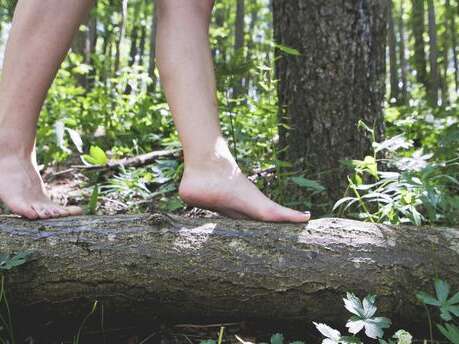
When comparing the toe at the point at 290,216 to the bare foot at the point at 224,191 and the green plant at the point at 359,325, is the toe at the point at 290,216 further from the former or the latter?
the green plant at the point at 359,325

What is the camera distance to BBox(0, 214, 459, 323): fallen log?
114 cm

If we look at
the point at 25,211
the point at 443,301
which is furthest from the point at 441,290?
the point at 25,211

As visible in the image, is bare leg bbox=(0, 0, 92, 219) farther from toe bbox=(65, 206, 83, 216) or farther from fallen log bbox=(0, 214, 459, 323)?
fallen log bbox=(0, 214, 459, 323)

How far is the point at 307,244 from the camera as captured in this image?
1.20m

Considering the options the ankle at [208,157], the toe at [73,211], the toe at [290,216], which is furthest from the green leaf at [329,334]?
the toe at [73,211]

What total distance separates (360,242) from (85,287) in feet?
2.11

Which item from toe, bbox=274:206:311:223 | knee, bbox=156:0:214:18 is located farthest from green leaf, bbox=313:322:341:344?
knee, bbox=156:0:214:18

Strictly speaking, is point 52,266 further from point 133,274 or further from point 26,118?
point 26,118

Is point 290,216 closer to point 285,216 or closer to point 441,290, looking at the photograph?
point 285,216

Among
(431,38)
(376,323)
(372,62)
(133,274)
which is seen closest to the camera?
(376,323)

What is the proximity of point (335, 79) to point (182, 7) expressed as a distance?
3.04 feet

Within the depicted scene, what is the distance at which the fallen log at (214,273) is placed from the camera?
1.14 metres

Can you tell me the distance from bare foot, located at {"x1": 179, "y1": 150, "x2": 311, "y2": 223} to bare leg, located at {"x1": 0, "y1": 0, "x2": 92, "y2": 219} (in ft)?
1.12

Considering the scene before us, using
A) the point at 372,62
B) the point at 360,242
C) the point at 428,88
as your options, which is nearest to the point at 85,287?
the point at 360,242
